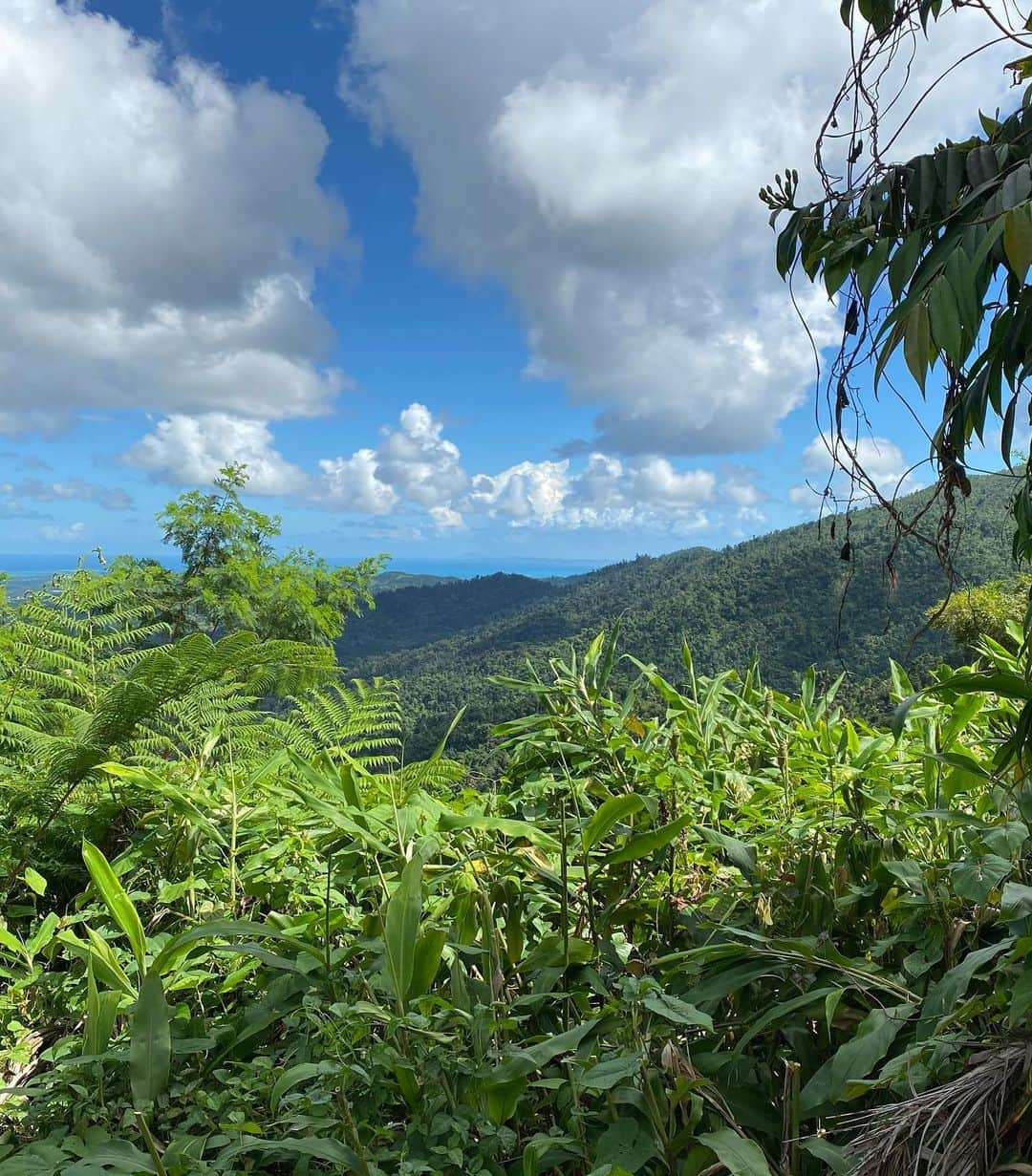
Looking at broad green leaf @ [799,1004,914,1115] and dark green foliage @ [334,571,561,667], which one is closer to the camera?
broad green leaf @ [799,1004,914,1115]

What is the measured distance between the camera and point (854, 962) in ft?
2.94

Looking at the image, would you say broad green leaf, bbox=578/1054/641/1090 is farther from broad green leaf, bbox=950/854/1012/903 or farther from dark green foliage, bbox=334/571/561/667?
dark green foliage, bbox=334/571/561/667

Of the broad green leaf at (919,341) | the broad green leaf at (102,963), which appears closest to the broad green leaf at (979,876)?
the broad green leaf at (919,341)

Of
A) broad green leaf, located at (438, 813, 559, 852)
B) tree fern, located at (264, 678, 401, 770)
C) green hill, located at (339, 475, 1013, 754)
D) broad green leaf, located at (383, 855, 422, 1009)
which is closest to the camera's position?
broad green leaf, located at (383, 855, 422, 1009)

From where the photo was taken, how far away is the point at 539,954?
983mm

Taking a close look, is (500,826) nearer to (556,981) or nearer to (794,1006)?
(556,981)

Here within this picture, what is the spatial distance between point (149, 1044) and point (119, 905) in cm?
23

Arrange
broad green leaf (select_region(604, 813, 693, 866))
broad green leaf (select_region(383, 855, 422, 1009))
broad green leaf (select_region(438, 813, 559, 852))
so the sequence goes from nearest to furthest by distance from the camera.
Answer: broad green leaf (select_region(383, 855, 422, 1009)) → broad green leaf (select_region(604, 813, 693, 866)) → broad green leaf (select_region(438, 813, 559, 852))

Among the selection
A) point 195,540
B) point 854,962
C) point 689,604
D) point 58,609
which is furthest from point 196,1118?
point 689,604

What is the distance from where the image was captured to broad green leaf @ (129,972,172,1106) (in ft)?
2.80

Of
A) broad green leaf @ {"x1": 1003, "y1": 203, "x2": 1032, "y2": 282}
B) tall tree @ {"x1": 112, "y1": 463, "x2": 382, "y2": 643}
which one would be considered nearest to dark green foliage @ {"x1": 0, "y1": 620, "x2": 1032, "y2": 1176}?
broad green leaf @ {"x1": 1003, "y1": 203, "x2": 1032, "y2": 282}

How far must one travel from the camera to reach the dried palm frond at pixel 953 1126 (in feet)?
2.27

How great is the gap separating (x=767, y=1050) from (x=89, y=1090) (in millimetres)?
749

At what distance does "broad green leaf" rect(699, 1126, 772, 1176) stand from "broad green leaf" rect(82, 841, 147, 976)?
0.68 metres
